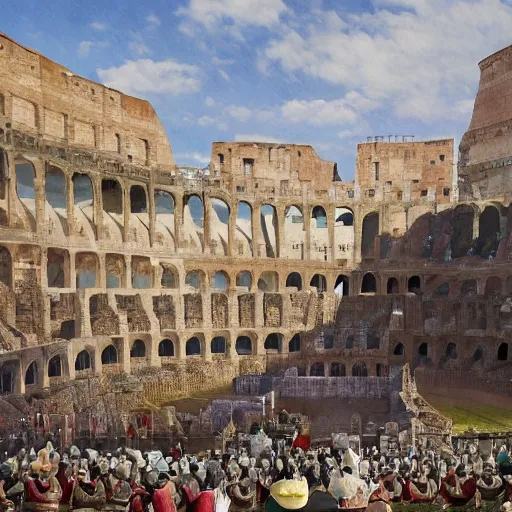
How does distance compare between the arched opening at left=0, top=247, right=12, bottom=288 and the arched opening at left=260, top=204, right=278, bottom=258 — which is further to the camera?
the arched opening at left=260, top=204, right=278, bottom=258

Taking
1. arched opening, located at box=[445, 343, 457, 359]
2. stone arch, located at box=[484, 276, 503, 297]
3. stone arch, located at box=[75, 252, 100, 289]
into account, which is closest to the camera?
arched opening, located at box=[445, 343, 457, 359]

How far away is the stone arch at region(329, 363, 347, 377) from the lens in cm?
4594

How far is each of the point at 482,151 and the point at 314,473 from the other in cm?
4731

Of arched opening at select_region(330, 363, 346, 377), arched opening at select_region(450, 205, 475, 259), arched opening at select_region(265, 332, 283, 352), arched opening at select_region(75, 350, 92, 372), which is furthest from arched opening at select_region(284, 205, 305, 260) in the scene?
arched opening at select_region(75, 350, 92, 372)

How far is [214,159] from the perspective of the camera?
205ft

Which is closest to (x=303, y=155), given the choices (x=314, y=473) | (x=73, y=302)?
(x=73, y=302)

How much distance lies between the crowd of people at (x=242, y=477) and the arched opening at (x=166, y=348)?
88.9 ft

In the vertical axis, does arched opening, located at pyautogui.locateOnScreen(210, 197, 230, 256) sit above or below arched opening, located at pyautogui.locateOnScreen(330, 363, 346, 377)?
above

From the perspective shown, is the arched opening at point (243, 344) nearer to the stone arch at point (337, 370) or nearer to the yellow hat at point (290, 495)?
the stone arch at point (337, 370)

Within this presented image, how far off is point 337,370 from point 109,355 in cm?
1607

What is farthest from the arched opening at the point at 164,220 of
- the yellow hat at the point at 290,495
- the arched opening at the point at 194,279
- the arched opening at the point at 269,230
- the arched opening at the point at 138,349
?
the yellow hat at the point at 290,495

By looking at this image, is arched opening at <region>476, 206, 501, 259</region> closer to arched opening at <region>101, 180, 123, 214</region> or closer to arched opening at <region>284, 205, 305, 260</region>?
arched opening at <region>284, 205, 305, 260</region>

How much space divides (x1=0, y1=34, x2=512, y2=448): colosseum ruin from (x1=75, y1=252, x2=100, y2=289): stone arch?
146 mm

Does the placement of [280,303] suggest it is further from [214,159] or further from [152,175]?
[214,159]
